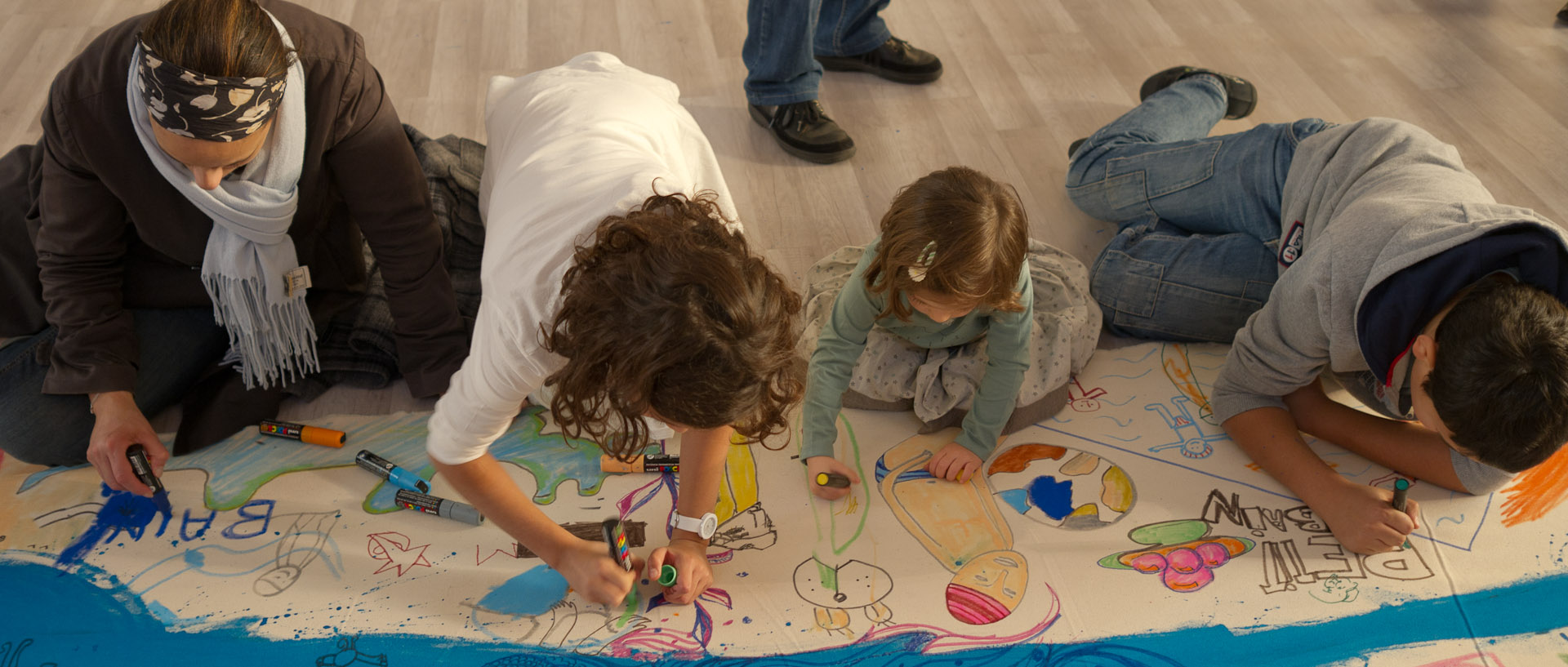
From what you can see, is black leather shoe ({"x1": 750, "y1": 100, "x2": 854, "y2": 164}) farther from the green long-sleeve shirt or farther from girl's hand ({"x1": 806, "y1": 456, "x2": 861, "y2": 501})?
girl's hand ({"x1": 806, "y1": 456, "x2": 861, "y2": 501})

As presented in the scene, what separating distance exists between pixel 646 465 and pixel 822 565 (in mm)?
328

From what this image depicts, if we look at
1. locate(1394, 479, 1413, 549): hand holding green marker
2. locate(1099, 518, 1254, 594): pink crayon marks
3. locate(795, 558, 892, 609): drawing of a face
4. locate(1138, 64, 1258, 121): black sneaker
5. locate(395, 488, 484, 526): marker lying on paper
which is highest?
locate(1138, 64, 1258, 121): black sneaker

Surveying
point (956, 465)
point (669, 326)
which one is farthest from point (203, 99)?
point (956, 465)

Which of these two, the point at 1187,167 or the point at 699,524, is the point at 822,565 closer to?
the point at 699,524

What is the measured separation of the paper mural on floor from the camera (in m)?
1.31

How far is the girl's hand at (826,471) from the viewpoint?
1.51 meters

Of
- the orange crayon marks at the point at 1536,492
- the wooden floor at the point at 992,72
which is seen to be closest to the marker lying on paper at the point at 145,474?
the wooden floor at the point at 992,72

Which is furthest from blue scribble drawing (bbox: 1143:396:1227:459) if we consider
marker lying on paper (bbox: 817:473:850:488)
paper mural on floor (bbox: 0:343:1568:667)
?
marker lying on paper (bbox: 817:473:850:488)

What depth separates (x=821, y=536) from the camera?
57.7 inches

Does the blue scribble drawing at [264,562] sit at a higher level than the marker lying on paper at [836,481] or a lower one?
lower

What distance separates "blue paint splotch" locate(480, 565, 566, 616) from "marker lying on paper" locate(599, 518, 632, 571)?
0.16 m

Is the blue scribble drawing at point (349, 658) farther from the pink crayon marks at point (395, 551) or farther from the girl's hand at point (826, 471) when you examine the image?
the girl's hand at point (826, 471)

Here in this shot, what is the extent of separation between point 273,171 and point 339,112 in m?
0.13

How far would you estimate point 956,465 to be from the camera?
1.55 metres
